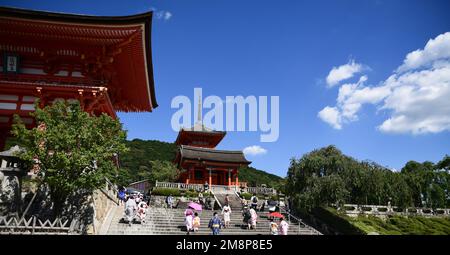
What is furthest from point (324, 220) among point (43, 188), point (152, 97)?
point (43, 188)

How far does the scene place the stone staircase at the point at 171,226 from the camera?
14.4 metres

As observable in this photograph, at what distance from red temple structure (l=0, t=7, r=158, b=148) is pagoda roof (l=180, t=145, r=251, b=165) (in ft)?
73.9

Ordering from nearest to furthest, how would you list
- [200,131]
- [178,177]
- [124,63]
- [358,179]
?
[124,63] → [358,179] → [178,177] → [200,131]

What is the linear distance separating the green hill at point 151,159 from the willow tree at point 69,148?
5852 cm

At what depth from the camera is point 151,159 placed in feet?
277

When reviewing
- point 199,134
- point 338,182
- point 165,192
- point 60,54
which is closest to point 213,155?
point 199,134

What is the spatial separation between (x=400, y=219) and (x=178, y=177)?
2407cm

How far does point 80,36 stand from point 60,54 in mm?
1628

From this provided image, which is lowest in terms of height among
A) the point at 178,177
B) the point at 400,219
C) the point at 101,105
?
the point at 400,219

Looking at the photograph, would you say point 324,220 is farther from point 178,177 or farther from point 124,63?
point 178,177

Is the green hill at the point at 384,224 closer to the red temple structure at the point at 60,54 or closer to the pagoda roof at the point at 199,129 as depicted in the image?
the red temple structure at the point at 60,54

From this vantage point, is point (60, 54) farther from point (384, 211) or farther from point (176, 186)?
point (384, 211)

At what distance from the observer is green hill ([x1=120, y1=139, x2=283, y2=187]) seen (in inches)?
2931

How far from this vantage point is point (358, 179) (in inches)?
944
